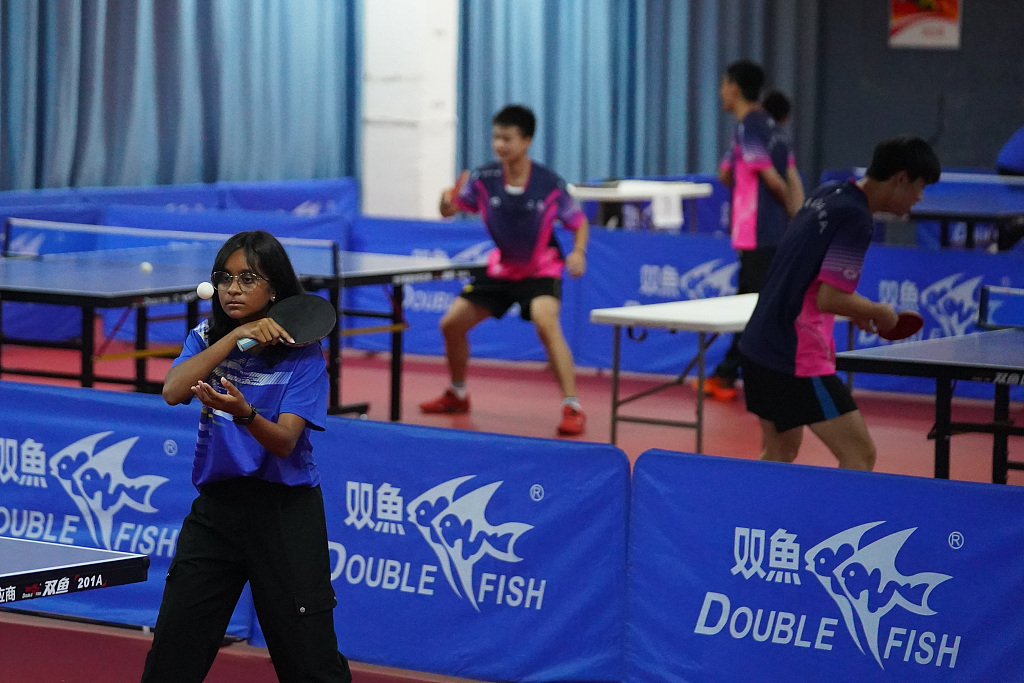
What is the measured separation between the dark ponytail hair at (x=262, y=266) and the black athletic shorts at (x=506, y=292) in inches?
172

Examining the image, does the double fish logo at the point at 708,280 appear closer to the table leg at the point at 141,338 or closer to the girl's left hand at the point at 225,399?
the table leg at the point at 141,338

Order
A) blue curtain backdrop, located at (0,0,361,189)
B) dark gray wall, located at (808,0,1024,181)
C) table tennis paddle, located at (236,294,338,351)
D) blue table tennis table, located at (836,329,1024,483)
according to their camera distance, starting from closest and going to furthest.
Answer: table tennis paddle, located at (236,294,338,351)
blue table tennis table, located at (836,329,1024,483)
blue curtain backdrop, located at (0,0,361,189)
dark gray wall, located at (808,0,1024,181)

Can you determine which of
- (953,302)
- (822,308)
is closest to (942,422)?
(822,308)

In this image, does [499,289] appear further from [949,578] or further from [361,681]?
[949,578]

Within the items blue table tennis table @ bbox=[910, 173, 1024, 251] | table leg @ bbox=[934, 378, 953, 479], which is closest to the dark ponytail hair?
table leg @ bbox=[934, 378, 953, 479]

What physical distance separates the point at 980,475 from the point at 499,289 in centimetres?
247

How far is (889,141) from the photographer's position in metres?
4.42

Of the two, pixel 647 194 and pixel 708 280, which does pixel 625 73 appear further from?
pixel 708 280

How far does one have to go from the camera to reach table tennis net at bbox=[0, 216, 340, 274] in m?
7.83

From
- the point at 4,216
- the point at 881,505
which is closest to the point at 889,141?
the point at 881,505

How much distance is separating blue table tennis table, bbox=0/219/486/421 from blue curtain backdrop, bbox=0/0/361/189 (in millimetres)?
1865

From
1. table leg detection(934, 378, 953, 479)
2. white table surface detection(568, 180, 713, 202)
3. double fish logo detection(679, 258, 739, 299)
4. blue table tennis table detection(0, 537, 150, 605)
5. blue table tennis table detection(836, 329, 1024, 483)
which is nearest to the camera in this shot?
blue table tennis table detection(0, 537, 150, 605)

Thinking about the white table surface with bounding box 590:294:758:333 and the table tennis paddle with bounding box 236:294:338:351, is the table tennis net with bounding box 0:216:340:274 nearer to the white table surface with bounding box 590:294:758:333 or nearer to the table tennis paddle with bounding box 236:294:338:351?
the white table surface with bounding box 590:294:758:333

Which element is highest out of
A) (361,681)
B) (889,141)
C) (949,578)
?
(889,141)
